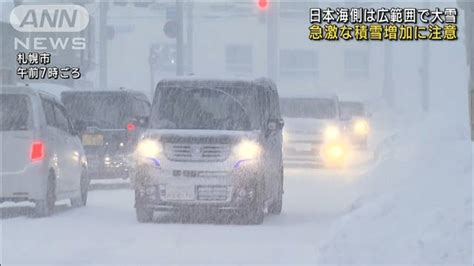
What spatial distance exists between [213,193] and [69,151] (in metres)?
3.60

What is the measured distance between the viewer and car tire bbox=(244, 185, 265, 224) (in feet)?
47.4

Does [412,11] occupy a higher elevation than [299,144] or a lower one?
higher

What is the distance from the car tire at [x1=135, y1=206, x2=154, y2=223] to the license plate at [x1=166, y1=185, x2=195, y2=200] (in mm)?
430

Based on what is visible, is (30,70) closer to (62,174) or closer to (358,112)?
(62,174)

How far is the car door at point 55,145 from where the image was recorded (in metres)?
15.7

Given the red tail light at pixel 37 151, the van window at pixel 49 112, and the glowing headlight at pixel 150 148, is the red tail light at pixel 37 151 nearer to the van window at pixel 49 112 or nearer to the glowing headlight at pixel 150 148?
the van window at pixel 49 112

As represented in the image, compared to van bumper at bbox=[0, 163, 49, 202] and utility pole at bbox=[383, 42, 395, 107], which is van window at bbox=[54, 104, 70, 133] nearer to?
van bumper at bbox=[0, 163, 49, 202]

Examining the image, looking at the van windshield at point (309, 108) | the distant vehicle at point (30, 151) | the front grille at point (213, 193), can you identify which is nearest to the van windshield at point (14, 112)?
the distant vehicle at point (30, 151)

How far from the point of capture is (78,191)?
17391mm

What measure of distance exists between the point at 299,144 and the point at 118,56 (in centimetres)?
5333

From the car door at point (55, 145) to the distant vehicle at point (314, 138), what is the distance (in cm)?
1235

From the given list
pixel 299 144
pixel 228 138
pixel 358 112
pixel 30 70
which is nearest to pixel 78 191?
pixel 228 138

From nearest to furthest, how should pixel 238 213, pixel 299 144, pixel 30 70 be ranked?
pixel 238 213, pixel 30 70, pixel 299 144

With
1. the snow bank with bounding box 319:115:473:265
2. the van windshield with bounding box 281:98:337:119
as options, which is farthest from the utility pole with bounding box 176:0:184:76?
the snow bank with bounding box 319:115:473:265
